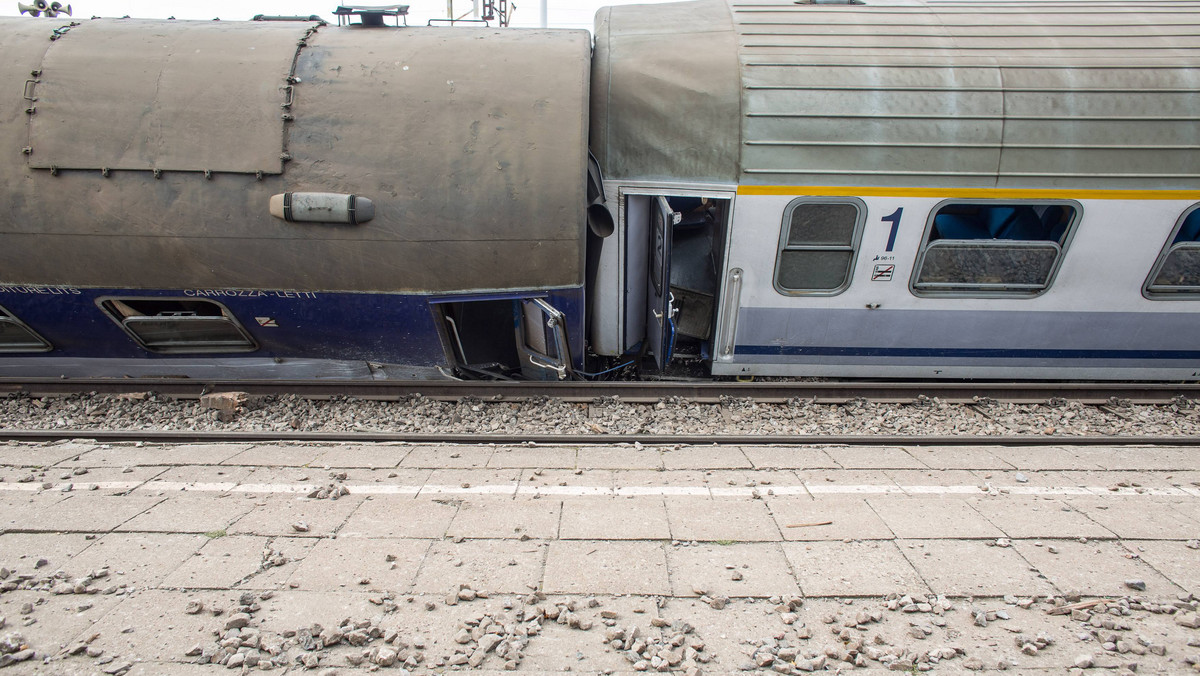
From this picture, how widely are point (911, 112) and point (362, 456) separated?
556 cm

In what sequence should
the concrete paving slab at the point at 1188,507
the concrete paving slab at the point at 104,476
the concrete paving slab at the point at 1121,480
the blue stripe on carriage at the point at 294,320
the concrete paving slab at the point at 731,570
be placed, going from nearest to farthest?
the concrete paving slab at the point at 731,570, the concrete paving slab at the point at 1188,507, the concrete paving slab at the point at 104,476, the concrete paving slab at the point at 1121,480, the blue stripe on carriage at the point at 294,320

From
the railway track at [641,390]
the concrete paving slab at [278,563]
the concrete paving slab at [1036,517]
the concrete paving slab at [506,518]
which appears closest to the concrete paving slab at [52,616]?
the concrete paving slab at [278,563]

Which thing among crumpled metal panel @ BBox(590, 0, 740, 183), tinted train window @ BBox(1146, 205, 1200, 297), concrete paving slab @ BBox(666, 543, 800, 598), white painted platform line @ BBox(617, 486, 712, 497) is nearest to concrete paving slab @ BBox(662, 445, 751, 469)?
white painted platform line @ BBox(617, 486, 712, 497)

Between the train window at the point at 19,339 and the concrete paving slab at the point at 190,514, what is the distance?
3.16 m

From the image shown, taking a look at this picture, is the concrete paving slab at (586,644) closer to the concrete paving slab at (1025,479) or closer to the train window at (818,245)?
the concrete paving slab at (1025,479)

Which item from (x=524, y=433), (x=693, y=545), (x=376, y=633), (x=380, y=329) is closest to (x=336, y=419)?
(x=380, y=329)

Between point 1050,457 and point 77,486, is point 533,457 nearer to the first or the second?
point 77,486

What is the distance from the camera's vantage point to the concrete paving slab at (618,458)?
14.1ft

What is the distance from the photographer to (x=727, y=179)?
512 centimetres

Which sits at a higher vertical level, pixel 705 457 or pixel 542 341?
pixel 542 341

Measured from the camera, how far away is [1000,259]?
17.7ft

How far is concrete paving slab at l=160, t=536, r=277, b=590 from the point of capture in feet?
9.43

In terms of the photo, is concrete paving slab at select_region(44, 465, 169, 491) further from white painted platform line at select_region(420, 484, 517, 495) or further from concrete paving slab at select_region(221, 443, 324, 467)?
white painted platform line at select_region(420, 484, 517, 495)

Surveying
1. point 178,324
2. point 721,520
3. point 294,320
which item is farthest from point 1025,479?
point 178,324
